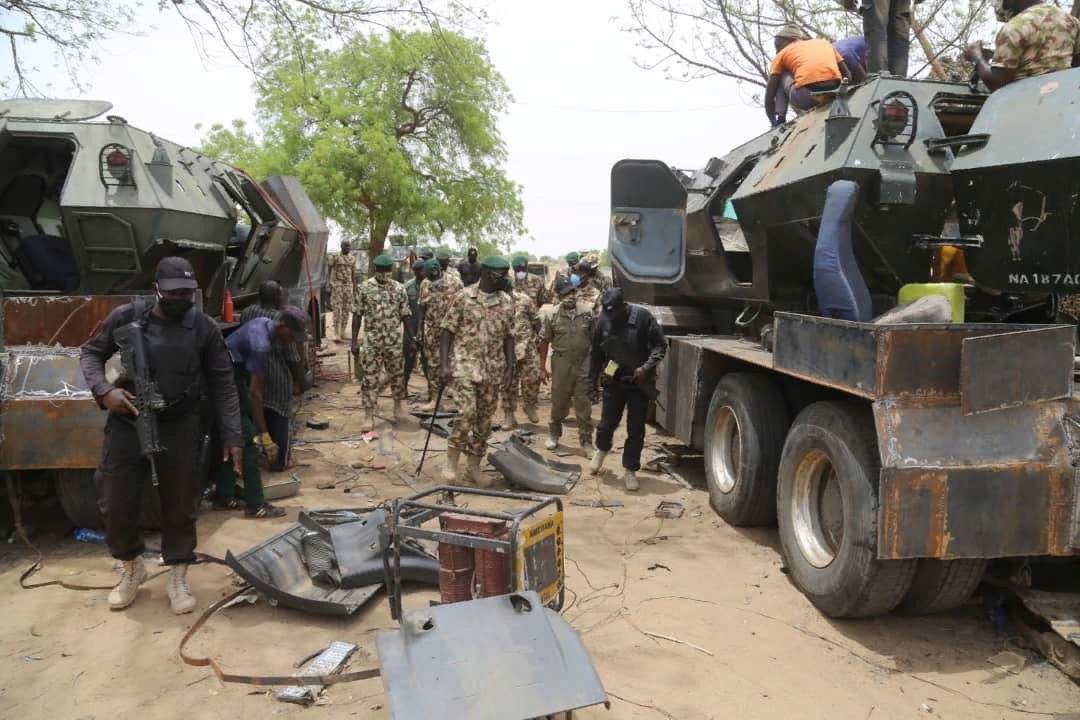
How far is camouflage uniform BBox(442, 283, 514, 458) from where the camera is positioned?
6562mm

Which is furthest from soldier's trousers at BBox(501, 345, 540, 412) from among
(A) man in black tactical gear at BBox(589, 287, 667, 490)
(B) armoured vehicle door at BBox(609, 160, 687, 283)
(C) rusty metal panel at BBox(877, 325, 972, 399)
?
(C) rusty metal panel at BBox(877, 325, 972, 399)

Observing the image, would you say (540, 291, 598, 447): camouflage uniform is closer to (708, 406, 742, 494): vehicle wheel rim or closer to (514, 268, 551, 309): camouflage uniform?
(708, 406, 742, 494): vehicle wheel rim

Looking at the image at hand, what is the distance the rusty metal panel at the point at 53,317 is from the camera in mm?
5168

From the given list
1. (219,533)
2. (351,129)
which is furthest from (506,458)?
(351,129)

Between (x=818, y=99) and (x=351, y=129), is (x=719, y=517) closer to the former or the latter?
(x=818, y=99)

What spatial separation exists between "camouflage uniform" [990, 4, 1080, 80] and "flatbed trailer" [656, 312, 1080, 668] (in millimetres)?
1853

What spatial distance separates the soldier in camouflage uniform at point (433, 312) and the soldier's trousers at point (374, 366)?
110 cm

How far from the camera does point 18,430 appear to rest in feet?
15.6

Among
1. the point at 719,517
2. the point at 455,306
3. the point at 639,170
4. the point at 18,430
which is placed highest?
the point at 639,170

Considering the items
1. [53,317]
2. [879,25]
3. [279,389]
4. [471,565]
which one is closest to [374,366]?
[279,389]

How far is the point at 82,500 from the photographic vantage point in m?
5.08

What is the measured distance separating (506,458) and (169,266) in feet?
11.3

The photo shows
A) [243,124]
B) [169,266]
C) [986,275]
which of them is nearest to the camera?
[169,266]

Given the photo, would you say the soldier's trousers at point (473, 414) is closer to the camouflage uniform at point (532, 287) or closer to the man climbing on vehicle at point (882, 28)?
the man climbing on vehicle at point (882, 28)
